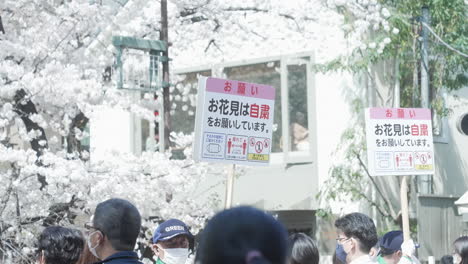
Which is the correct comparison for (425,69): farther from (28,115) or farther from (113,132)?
(113,132)

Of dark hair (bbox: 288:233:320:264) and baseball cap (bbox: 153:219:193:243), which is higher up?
baseball cap (bbox: 153:219:193:243)

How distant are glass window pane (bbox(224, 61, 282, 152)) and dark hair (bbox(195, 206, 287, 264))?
49.9 feet

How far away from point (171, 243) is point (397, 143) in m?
4.16

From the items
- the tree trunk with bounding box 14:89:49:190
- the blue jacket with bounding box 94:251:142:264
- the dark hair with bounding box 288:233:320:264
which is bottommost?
the dark hair with bounding box 288:233:320:264

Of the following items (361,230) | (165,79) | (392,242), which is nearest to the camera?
(361,230)

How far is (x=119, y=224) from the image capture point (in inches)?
169

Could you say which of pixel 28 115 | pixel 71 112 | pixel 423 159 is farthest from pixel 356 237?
pixel 71 112

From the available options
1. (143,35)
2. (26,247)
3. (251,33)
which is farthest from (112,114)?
(26,247)

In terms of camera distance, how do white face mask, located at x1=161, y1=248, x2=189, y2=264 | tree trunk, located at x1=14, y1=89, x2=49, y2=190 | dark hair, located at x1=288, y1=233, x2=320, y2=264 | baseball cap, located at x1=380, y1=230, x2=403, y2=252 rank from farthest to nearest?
tree trunk, located at x1=14, y1=89, x2=49, y2=190 < baseball cap, located at x1=380, y1=230, x2=403, y2=252 < white face mask, located at x1=161, y1=248, x2=189, y2=264 < dark hair, located at x1=288, y1=233, x2=320, y2=264

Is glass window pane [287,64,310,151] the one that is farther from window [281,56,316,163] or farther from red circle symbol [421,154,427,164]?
red circle symbol [421,154,427,164]

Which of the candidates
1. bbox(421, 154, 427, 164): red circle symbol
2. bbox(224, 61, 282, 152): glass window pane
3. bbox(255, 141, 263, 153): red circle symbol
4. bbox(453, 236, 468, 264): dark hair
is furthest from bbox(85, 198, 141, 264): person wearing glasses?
bbox(224, 61, 282, 152): glass window pane

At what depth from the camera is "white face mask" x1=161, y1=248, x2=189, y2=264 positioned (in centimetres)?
593

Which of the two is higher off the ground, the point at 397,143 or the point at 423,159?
the point at 397,143

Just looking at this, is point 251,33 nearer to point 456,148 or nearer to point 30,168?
point 456,148
